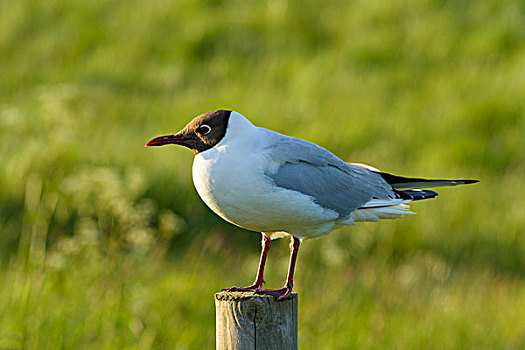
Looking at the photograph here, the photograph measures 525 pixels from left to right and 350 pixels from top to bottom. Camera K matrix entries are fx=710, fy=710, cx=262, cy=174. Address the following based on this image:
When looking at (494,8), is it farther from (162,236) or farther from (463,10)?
(162,236)

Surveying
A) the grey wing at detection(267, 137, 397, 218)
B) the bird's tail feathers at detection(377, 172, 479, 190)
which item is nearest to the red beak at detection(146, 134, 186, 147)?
the grey wing at detection(267, 137, 397, 218)

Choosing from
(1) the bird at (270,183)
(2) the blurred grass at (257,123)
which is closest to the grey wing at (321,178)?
(1) the bird at (270,183)

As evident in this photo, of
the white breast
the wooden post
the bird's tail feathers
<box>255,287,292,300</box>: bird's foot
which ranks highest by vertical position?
the bird's tail feathers

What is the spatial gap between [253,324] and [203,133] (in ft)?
2.64

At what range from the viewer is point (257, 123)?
331 inches

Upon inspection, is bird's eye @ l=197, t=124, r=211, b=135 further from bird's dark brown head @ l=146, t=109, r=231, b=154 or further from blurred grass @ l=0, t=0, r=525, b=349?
blurred grass @ l=0, t=0, r=525, b=349

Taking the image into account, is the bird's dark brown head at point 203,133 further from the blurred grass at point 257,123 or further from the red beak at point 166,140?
the blurred grass at point 257,123

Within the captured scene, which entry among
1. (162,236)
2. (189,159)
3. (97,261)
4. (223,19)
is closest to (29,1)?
(223,19)

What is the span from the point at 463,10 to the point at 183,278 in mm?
7199

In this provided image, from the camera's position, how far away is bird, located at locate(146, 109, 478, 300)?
9.27ft

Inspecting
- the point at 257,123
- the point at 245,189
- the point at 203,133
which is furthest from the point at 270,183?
the point at 257,123

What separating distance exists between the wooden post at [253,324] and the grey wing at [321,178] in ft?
1.65

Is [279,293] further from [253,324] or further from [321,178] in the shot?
[321,178]

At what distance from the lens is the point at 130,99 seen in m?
9.54
